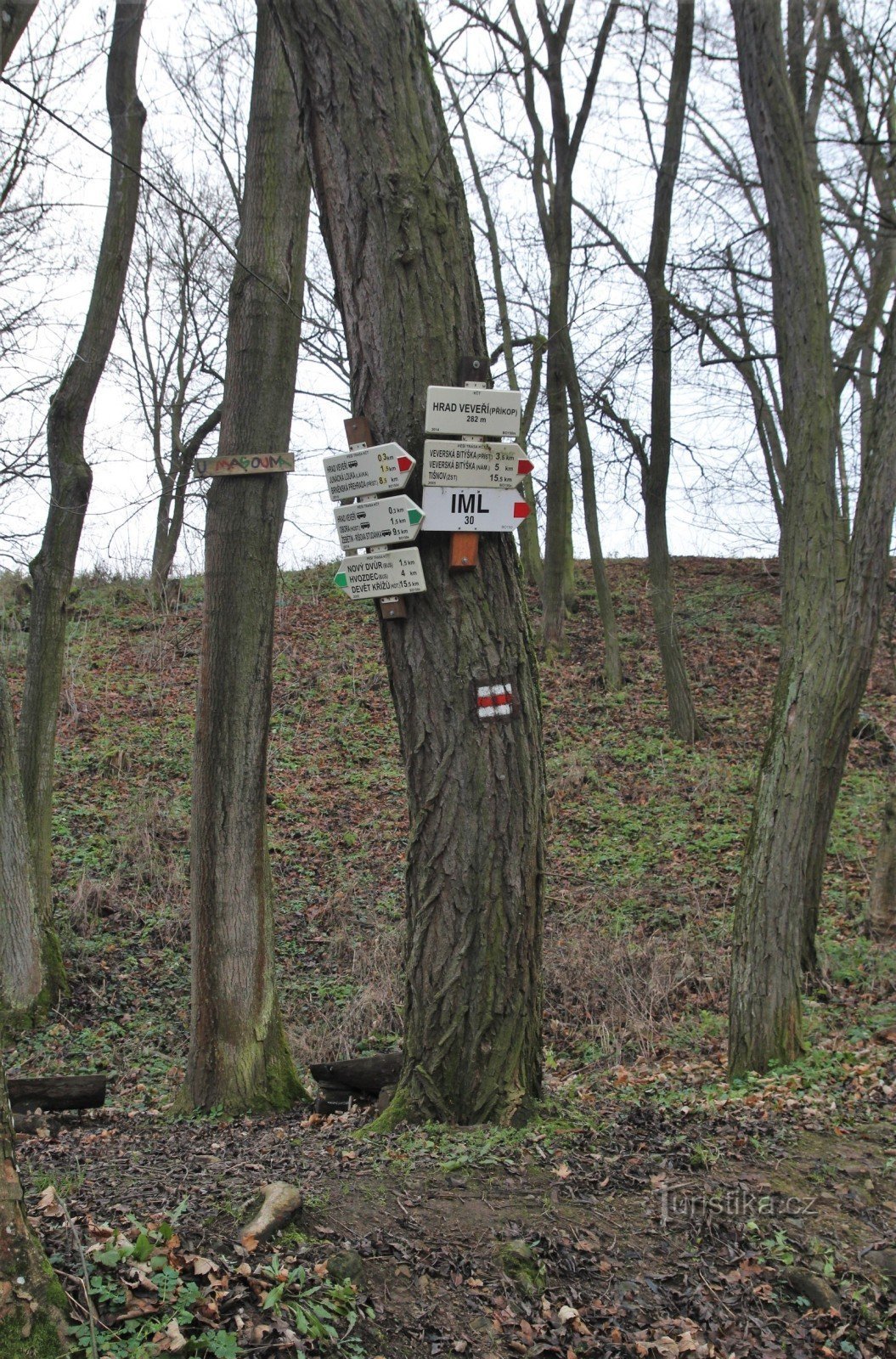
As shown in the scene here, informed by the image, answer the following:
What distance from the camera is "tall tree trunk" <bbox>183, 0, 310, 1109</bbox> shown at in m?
5.59

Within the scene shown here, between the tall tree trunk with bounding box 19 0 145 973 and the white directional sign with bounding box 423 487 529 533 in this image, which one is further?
the tall tree trunk with bounding box 19 0 145 973

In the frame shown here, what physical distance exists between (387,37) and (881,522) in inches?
222

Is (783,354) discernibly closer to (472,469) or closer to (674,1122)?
(472,469)

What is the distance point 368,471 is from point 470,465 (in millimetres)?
389

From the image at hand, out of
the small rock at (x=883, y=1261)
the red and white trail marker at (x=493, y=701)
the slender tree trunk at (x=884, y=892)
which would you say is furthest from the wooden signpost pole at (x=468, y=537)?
the slender tree trunk at (x=884, y=892)

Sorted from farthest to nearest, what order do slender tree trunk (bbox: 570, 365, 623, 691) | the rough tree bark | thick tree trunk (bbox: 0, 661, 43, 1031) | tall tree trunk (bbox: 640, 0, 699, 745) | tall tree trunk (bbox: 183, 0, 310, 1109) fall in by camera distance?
slender tree trunk (bbox: 570, 365, 623, 691) → tall tree trunk (bbox: 640, 0, 699, 745) → thick tree trunk (bbox: 0, 661, 43, 1031) → tall tree trunk (bbox: 183, 0, 310, 1109) → the rough tree bark

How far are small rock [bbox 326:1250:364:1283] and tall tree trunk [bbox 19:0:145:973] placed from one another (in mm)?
5846

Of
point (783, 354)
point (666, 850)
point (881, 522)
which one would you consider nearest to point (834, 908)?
point (666, 850)

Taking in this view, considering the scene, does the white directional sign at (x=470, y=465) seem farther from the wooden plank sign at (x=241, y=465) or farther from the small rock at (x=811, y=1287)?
the small rock at (x=811, y=1287)

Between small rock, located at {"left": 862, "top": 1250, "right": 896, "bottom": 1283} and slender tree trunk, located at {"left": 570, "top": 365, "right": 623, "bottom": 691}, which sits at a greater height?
slender tree trunk, located at {"left": 570, "top": 365, "right": 623, "bottom": 691}

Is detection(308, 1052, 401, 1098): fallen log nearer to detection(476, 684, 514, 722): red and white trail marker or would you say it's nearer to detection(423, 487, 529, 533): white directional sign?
detection(476, 684, 514, 722): red and white trail marker

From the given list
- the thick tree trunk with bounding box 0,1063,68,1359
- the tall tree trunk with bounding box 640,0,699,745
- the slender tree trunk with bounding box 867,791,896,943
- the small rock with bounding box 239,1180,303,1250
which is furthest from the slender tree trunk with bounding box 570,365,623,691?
the thick tree trunk with bounding box 0,1063,68,1359

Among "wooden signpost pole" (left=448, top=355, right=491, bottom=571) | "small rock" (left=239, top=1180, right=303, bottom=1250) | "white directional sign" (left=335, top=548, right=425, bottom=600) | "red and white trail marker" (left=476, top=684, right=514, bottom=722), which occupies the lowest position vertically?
"small rock" (left=239, top=1180, right=303, bottom=1250)

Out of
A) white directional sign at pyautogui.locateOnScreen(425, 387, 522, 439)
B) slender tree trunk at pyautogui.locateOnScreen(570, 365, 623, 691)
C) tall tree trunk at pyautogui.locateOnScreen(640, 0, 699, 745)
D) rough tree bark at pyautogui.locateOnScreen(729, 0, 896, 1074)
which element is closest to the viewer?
white directional sign at pyautogui.locateOnScreen(425, 387, 522, 439)
